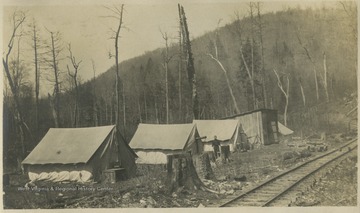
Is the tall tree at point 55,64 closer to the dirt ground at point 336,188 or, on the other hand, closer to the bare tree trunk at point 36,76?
the bare tree trunk at point 36,76

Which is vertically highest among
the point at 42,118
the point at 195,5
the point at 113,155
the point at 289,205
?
the point at 195,5

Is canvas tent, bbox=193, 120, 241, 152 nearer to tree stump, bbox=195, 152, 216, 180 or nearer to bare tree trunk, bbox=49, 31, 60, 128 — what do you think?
tree stump, bbox=195, 152, 216, 180

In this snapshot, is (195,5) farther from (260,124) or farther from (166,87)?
(260,124)

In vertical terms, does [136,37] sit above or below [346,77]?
above

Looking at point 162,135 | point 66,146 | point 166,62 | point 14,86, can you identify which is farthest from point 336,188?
point 14,86

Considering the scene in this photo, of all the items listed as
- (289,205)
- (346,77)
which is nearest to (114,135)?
(289,205)

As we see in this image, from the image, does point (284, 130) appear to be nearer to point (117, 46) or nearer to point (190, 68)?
point (190, 68)

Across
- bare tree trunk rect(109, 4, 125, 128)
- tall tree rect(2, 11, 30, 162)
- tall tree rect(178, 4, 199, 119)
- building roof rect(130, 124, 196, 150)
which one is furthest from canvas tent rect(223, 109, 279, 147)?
tall tree rect(2, 11, 30, 162)

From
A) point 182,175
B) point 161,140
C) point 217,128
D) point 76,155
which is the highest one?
point 217,128
